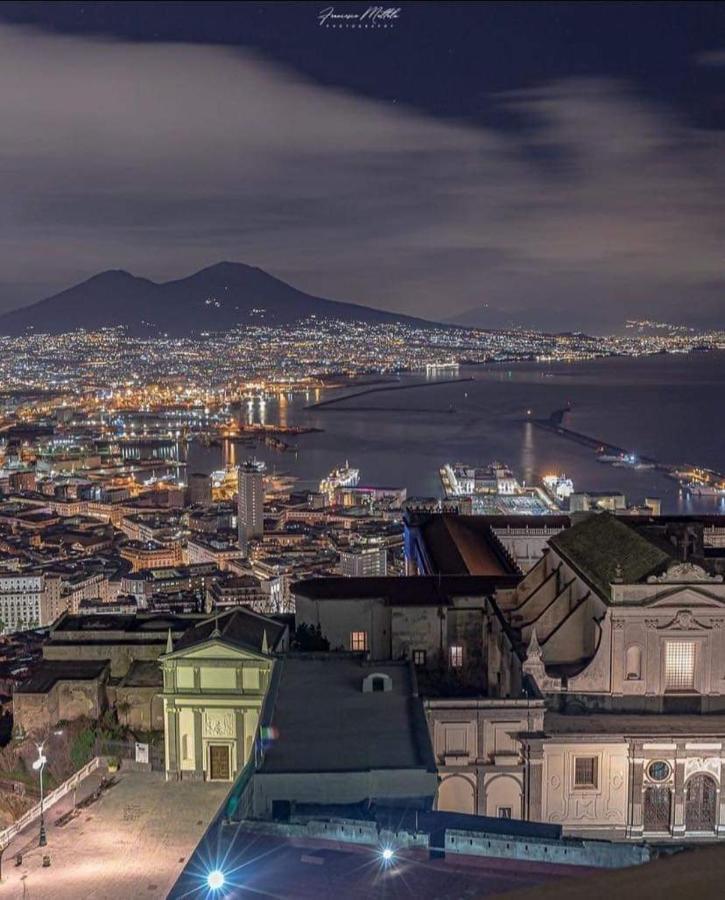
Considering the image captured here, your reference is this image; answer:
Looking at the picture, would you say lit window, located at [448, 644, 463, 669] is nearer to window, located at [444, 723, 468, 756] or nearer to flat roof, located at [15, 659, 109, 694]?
window, located at [444, 723, 468, 756]

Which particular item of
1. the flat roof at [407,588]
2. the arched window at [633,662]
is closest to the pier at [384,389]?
the flat roof at [407,588]

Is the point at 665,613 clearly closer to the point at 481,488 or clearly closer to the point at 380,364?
the point at 481,488

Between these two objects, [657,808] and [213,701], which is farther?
[213,701]

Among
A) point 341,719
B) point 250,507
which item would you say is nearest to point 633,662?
point 341,719

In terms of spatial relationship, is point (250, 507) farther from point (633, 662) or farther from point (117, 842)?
point (117, 842)

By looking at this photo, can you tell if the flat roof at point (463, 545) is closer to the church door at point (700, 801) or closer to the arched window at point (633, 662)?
the arched window at point (633, 662)

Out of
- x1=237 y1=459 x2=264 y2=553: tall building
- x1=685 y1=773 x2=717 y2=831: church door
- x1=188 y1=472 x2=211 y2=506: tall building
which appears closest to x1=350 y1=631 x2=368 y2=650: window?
x1=685 y1=773 x2=717 y2=831: church door
